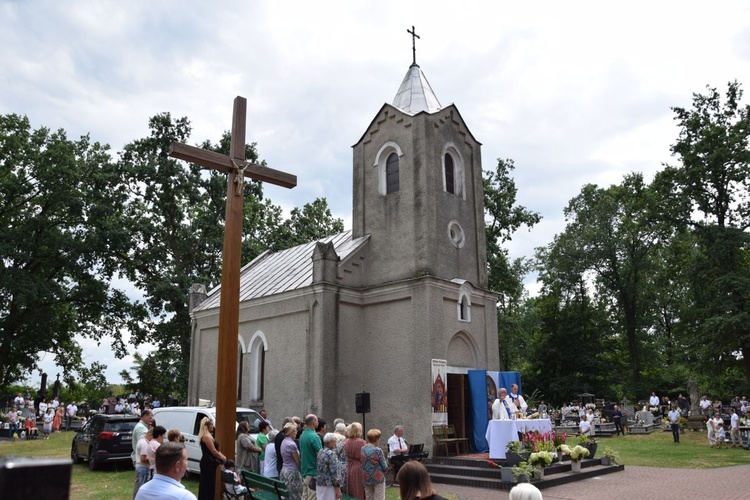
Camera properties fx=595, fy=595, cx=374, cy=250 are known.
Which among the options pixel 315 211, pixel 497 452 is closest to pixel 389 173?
pixel 497 452

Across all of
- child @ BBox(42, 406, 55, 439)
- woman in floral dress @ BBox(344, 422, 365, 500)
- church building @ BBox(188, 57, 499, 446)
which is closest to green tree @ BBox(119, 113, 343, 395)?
child @ BBox(42, 406, 55, 439)

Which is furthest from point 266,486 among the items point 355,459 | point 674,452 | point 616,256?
point 616,256

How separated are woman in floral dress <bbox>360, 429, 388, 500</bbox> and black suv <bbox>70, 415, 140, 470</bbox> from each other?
32.5 ft

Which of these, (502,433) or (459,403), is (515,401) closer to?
(459,403)

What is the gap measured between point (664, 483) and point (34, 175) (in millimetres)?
35192

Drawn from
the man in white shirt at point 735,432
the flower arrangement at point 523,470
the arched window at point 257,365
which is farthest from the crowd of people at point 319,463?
the man in white shirt at point 735,432

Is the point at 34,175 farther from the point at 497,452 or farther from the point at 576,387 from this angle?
the point at 576,387

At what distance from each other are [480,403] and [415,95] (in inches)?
441

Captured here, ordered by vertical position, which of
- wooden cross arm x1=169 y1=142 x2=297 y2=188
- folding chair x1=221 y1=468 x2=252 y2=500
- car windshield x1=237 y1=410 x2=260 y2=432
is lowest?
folding chair x1=221 y1=468 x2=252 y2=500

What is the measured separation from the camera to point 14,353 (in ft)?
115

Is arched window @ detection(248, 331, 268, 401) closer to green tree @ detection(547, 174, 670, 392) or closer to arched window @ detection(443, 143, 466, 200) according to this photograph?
arched window @ detection(443, 143, 466, 200)

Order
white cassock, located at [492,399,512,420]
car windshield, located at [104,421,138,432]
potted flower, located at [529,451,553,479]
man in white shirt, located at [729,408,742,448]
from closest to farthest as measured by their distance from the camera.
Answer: potted flower, located at [529,451,553,479], car windshield, located at [104,421,138,432], white cassock, located at [492,399,512,420], man in white shirt, located at [729,408,742,448]

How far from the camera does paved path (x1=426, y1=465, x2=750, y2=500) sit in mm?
12977

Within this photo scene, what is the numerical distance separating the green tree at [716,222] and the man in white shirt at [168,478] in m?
29.7
